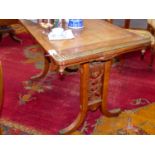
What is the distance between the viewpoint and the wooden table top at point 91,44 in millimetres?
1548

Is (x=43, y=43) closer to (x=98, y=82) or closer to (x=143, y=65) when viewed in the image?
(x=98, y=82)

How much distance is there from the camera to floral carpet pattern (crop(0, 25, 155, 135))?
2.01m

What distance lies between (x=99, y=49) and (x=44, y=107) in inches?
34.4

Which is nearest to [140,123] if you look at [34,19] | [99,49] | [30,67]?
[99,49]

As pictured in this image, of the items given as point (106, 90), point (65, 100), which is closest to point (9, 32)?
point (65, 100)

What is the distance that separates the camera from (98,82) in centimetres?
188

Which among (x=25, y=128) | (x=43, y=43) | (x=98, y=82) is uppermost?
(x=43, y=43)

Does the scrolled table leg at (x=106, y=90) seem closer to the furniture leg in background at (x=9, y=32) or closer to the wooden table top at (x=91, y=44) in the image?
the wooden table top at (x=91, y=44)

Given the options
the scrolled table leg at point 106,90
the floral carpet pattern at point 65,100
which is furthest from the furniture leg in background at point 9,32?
the scrolled table leg at point 106,90

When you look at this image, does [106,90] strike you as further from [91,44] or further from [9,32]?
[9,32]

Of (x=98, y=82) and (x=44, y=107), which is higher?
(x=98, y=82)

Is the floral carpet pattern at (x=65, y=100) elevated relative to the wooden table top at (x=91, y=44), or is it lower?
lower

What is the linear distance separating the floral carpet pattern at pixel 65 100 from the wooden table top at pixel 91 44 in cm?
68

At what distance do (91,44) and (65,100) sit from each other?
0.81m
